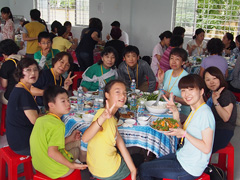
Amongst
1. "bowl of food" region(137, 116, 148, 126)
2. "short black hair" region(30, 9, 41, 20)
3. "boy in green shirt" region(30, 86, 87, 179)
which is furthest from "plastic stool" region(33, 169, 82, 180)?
"short black hair" region(30, 9, 41, 20)

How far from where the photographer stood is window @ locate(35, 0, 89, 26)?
27.1ft

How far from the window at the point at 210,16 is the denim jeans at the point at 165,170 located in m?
5.42

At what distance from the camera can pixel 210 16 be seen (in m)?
6.80

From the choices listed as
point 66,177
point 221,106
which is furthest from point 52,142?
point 221,106

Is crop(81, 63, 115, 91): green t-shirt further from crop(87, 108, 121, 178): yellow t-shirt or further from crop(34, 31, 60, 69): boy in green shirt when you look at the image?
crop(87, 108, 121, 178): yellow t-shirt

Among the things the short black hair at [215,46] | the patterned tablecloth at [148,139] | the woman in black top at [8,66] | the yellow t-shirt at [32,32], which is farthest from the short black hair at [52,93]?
the yellow t-shirt at [32,32]

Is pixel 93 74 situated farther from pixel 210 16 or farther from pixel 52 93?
pixel 210 16

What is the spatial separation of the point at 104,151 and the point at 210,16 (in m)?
5.85

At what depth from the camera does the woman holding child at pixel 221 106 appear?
2400 millimetres

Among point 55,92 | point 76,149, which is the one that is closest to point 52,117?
point 55,92

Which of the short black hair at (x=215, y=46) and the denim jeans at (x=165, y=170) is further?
the short black hair at (x=215, y=46)

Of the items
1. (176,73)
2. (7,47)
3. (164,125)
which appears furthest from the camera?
(7,47)

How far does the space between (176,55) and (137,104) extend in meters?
0.83

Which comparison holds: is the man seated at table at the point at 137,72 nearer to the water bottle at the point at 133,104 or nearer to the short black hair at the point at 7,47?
the water bottle at the point at 133,104
